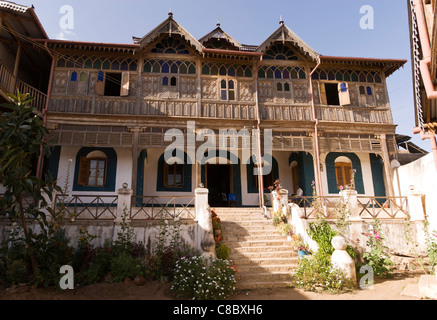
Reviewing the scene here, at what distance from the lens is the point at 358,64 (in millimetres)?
15312

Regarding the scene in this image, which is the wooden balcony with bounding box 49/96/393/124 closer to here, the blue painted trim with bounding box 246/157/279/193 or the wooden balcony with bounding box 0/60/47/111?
the wooden balcony with bounding box 0/60/47/111

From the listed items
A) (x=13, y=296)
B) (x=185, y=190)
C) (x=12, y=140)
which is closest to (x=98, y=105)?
(x=185, y=190)

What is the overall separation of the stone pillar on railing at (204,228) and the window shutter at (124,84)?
7.16 metres

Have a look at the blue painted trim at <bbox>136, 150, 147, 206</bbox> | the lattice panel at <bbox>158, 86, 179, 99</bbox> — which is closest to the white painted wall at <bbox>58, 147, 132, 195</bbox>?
the blue painted trim at <bbox>136, 150, 147, 206</bbox>

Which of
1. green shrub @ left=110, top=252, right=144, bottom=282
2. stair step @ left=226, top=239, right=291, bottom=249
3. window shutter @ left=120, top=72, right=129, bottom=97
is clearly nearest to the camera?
green shrub @ left=110, top=252, right=144, bottom=282

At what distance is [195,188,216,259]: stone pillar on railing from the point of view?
26.9 ft

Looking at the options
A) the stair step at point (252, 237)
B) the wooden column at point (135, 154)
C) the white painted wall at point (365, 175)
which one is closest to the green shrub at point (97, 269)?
the stair step at point (252, 237)

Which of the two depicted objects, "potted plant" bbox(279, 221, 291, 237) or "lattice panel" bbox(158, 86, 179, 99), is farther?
"lattice panel" bbox(158, 86, 179, 99)

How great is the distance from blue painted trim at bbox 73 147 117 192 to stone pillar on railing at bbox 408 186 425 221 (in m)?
13.2

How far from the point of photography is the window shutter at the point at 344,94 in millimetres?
14868

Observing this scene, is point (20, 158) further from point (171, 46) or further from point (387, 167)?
point (387, 167)

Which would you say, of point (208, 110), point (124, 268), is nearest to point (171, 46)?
point (208, 110)

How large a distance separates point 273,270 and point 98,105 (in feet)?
35.8

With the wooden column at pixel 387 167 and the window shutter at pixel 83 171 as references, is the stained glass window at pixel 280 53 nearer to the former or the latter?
the wooden column at pixel 387 167
